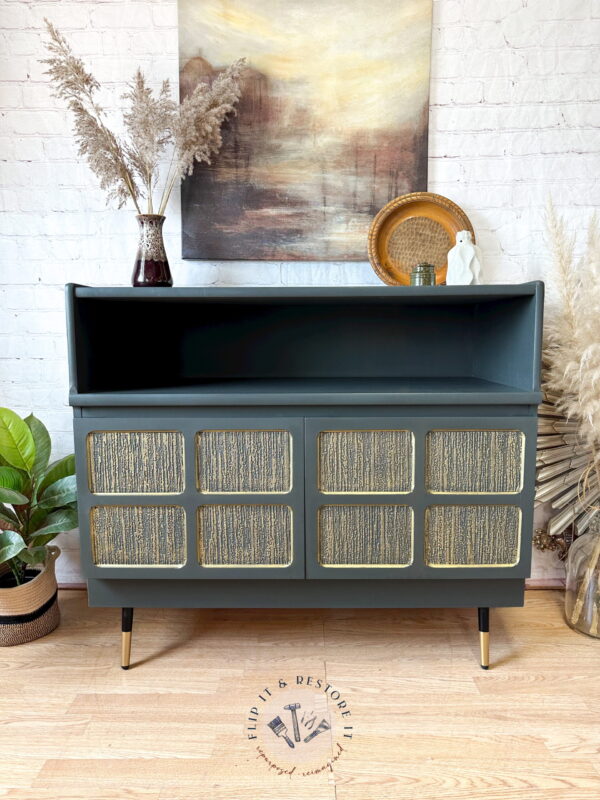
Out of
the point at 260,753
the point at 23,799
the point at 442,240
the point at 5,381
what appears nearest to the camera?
the point at 23,799

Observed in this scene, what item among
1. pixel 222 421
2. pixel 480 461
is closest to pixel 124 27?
pixel 222 421

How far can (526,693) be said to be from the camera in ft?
4.33

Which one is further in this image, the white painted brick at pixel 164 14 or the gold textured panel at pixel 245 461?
the white painted brick at pixel 164 14

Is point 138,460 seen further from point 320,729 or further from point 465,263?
→ point 465,263

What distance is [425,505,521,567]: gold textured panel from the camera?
1.28 metres

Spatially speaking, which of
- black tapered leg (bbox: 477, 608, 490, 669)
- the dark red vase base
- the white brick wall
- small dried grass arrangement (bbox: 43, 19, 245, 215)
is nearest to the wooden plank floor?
black tapered leg (bbox: 477, 608, 490, 669)

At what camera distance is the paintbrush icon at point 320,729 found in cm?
117

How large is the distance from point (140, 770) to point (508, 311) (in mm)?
1409

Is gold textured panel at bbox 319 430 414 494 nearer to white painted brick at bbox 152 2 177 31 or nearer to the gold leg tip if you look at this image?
the gold leg tip

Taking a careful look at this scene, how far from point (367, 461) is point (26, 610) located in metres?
1.12

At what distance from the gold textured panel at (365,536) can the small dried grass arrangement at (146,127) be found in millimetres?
1046

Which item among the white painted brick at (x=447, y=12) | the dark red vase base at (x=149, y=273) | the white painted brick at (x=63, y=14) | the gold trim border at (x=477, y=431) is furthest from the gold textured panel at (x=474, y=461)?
the white painted brick at (x=63, y=14)

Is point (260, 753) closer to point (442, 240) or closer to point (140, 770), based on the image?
point (140, 770)

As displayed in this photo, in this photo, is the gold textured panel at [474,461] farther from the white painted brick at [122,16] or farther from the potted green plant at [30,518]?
the white painted brick at [122,16]
